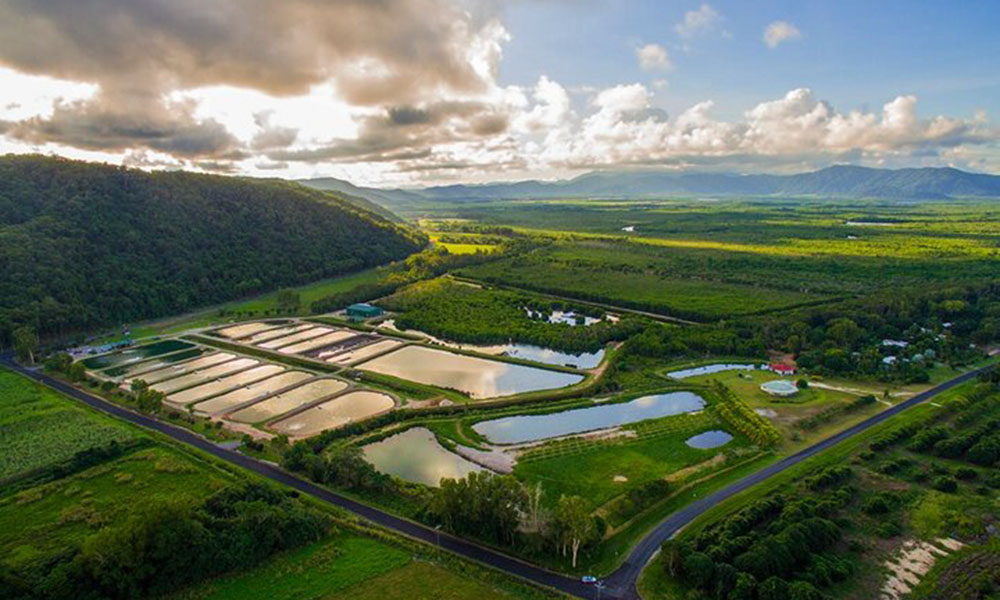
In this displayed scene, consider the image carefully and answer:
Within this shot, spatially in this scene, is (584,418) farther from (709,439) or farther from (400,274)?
(400,274)

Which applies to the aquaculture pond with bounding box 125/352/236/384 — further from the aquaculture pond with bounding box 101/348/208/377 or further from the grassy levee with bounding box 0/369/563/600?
the grassy levee with bounding box 0/369/563/600

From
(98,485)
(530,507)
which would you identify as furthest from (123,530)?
(530,507)

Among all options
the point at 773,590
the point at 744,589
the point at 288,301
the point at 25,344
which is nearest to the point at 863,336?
the point at 773,590

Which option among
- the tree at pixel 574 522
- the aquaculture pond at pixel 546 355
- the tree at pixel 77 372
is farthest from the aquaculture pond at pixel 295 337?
the tree at pixel 574 522

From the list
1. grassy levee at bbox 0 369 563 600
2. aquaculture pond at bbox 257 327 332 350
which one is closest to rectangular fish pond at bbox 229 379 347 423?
grassy levee at bbox 0 369 563 600

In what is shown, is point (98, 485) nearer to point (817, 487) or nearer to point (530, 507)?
point (530, 507)
